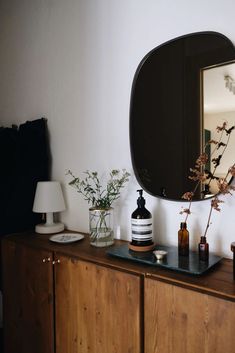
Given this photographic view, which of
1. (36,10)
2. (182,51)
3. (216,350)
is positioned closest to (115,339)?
(216,350)

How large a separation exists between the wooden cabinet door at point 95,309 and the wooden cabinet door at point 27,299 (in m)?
0.08

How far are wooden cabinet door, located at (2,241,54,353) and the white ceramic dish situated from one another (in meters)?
0.11

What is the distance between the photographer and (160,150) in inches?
56.3

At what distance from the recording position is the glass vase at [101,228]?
149 centimetres

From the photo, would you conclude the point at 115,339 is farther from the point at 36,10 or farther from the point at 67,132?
the point at 36,10

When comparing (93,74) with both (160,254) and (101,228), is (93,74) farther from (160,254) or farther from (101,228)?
(160,254)

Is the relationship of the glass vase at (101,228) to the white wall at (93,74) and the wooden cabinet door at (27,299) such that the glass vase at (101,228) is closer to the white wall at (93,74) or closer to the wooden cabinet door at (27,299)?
the white wall at (93,74)

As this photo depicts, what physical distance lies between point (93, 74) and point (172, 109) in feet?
1.93

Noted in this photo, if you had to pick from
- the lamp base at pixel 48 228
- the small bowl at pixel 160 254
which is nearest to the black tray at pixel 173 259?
the small bowl at pixel 160 254

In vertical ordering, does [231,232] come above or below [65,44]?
below

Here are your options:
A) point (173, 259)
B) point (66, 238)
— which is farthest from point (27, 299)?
point (173, 259)

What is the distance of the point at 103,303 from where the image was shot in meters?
1.24

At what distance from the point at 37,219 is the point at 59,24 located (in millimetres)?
1289

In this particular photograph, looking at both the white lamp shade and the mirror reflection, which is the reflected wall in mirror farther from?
the white lamp shade
